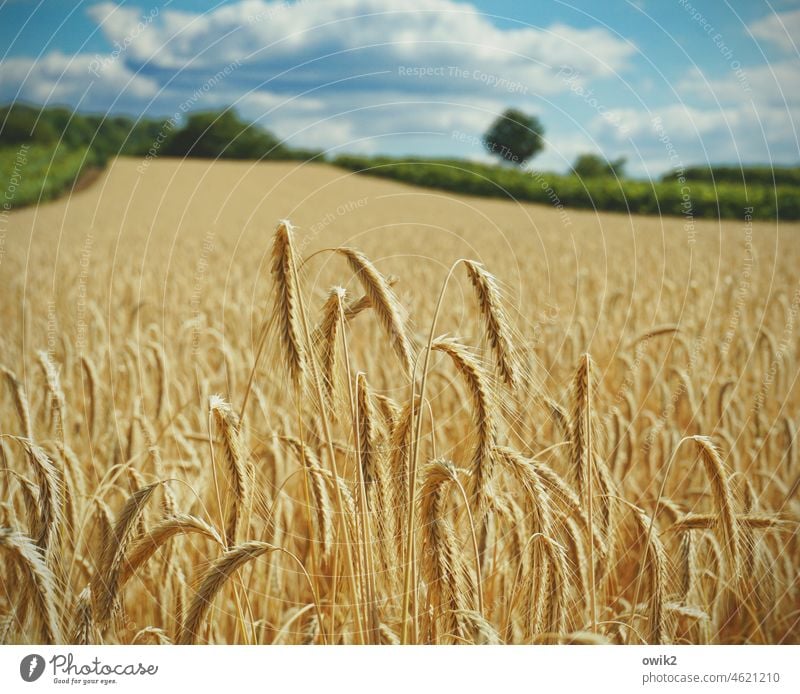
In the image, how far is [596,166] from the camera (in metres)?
3.01

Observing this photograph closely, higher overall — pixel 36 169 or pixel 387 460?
pixel 36 169

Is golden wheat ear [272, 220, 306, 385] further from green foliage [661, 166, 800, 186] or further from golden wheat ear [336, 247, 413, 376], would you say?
green foliage [661, 166, 800, 186]

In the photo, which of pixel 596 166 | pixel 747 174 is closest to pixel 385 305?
pixel 596 166

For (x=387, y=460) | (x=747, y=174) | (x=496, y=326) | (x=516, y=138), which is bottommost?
(x=387, y=460)

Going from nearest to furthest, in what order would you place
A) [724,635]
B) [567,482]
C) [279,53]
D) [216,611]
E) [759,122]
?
[567,482], [216,611], [724,635], [279,53], [759,122]

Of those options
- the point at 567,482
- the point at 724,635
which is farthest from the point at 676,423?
the point at 567,482

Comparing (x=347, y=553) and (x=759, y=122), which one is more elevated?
(x=759, y=122)

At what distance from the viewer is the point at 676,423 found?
3.14 metres

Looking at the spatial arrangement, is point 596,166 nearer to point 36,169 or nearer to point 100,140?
point 100,140

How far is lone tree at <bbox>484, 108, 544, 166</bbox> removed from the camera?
2.56 m

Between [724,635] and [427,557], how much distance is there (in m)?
1.53

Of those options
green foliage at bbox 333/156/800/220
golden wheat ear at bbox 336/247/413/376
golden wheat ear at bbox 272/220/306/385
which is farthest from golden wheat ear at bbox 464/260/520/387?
green foliage at bbox 333/156/800/220

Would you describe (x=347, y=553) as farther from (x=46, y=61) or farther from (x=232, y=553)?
(x=46, y=61)

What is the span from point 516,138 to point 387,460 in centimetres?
164
